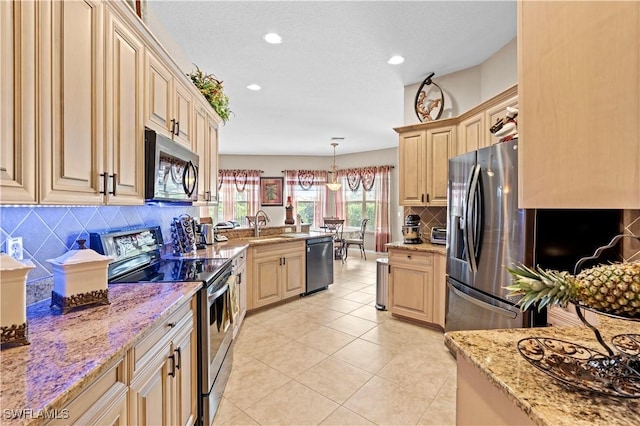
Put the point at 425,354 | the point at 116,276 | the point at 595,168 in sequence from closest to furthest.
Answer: the point at 595,168
the point at 116,276
the point at 425,354

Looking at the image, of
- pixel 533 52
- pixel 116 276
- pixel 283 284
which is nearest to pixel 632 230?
pixel 533 52

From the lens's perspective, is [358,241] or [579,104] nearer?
[579,104]

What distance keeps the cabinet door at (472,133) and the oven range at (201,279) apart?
2530mm

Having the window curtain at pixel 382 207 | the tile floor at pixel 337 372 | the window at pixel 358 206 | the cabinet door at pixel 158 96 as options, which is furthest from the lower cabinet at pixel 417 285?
the window at pixel 358 206

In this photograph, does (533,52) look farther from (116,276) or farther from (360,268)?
Answer: (360,268)

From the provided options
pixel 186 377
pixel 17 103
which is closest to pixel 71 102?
pixel 17 103

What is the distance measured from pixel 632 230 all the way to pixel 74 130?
238 cm

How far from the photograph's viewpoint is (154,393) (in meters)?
1.21

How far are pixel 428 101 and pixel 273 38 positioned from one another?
6.54 feet

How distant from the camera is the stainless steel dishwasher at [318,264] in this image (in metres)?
4.29

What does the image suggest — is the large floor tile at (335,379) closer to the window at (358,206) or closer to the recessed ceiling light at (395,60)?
the recessed ceiling light at (395,60)

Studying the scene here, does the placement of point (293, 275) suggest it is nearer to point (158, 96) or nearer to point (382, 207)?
point (158, 96)

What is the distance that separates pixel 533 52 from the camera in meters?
1.05

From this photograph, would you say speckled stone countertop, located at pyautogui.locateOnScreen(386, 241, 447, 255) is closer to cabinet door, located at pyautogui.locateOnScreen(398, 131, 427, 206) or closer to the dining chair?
cabinet door, located at pyautogui.locateOnScreen(398, 131, 427, 206)
